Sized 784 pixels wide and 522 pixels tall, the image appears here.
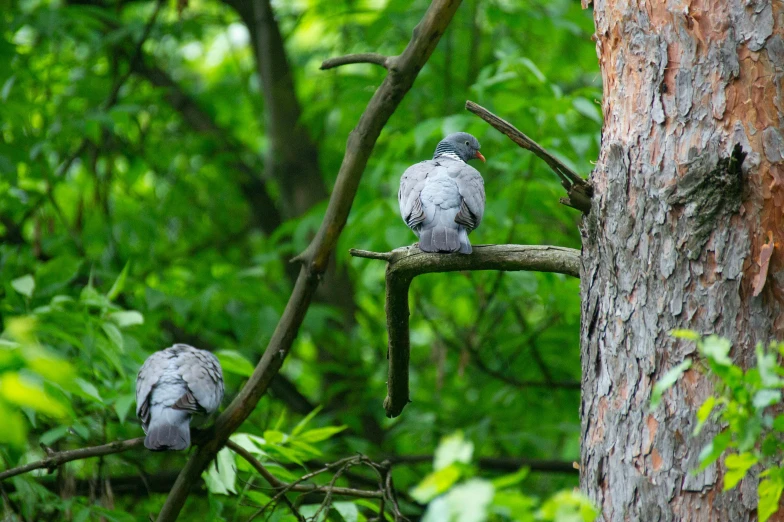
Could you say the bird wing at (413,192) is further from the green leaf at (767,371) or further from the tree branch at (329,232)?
the green leaf at (767,371)

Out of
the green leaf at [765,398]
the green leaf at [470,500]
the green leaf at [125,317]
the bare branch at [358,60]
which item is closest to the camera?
the green leaf at [470,500]

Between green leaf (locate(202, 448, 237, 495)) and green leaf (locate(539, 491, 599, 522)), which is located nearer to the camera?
green leaf (locate(539, 491, 599, 522))

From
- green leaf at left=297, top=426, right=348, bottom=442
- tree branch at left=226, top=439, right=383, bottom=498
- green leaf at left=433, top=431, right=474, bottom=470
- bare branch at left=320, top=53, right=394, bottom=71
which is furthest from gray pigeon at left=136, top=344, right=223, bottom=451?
green leaf at left=433, top=431, right=474, bottom=470

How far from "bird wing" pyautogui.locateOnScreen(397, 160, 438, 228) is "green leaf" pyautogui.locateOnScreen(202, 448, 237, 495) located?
3.91ft

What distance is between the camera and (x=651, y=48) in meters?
2.15

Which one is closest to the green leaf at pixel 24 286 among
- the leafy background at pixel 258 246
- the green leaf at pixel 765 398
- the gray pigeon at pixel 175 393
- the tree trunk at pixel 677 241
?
the leafy background at pixel 258 246

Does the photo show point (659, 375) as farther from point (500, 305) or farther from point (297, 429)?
point (500, 305)

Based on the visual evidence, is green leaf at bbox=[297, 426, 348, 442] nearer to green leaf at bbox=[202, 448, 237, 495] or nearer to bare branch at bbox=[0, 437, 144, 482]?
green leaf at bbox=[202, 448, 237, 495]

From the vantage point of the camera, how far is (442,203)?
9.98ft

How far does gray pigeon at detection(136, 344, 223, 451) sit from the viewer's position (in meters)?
2.92

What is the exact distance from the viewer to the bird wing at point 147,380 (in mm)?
3078

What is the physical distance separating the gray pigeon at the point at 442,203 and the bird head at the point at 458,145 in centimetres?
58

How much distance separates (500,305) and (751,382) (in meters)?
4.33

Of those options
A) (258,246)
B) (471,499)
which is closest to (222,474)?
(471,499)
